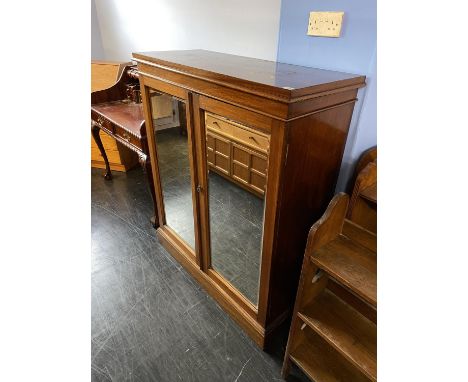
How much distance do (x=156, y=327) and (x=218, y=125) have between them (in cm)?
117

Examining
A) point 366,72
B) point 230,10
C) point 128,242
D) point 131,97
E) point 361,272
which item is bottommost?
point 128,242

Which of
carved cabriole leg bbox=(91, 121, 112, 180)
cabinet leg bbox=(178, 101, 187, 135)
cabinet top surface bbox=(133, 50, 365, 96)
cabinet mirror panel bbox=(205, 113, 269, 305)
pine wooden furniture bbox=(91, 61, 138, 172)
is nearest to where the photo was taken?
cabinet top surface bbox=(133, 50, 365, 96)

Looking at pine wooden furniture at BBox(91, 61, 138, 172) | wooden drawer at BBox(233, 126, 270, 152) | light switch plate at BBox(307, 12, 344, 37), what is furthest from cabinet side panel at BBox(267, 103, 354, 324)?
pine wooden furniture at BBox(91, 61, 138, 172)

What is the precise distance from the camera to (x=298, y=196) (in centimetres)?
110

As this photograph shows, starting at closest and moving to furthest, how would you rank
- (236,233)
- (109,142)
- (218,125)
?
(218,125)
(236,233)
(109,142)

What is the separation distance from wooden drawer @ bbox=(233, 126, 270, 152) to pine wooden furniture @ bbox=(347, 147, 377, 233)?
14.1 inches

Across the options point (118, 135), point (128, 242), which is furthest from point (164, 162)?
point (128, 242)

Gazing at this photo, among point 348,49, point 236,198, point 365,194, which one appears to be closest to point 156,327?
point 236,198

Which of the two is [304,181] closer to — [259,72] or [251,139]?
[251,139]

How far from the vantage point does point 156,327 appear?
5.25ft

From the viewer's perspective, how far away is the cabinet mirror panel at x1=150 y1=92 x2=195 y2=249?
140 cm

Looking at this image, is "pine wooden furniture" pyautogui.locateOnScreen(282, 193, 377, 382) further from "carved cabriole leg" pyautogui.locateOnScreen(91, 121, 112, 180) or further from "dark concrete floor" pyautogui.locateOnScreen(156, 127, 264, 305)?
"carved cabriole leg" pyautogui.locateOnScreen(91, 121, 112, 180)
